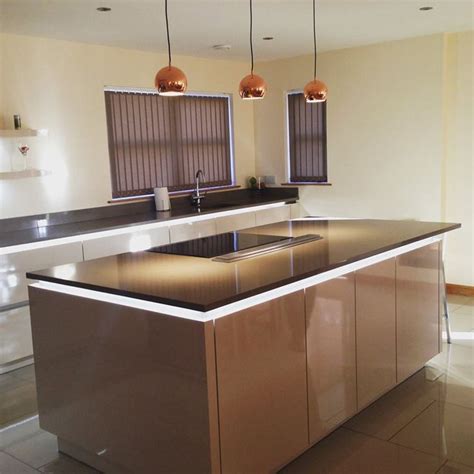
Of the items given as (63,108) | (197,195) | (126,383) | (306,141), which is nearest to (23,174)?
(63,108)

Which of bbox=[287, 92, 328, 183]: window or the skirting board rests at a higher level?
bbox=[287, 92, 328, 183]: window

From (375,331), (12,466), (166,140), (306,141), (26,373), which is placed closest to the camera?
(12,466)

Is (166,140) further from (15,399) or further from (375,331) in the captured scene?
(375,331)

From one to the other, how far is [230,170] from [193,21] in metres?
2.47

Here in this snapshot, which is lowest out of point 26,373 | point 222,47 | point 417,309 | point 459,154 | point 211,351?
point 26,373

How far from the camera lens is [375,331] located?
3.33m

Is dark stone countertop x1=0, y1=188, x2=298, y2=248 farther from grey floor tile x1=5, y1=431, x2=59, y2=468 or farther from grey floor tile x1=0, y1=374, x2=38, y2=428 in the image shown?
grey floor tile x1=5, y1=431, x2=59, y2=468

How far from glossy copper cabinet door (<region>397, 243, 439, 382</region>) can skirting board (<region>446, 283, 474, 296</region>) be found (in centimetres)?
197

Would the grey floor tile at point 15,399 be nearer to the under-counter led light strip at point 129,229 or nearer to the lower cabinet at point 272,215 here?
the under-counter led light strip at point 129,229

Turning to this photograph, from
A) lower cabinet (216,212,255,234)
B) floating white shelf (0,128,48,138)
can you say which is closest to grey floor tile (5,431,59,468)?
floating white shelf (0,128,48,138)

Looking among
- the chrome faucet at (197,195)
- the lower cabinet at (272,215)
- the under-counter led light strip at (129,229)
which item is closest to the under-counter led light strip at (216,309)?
the under-counter led light strip at (129,229)

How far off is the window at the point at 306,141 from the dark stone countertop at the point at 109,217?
25 cm

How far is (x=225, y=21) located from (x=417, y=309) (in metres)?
2.61

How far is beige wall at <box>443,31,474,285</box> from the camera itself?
5484 millimetres
